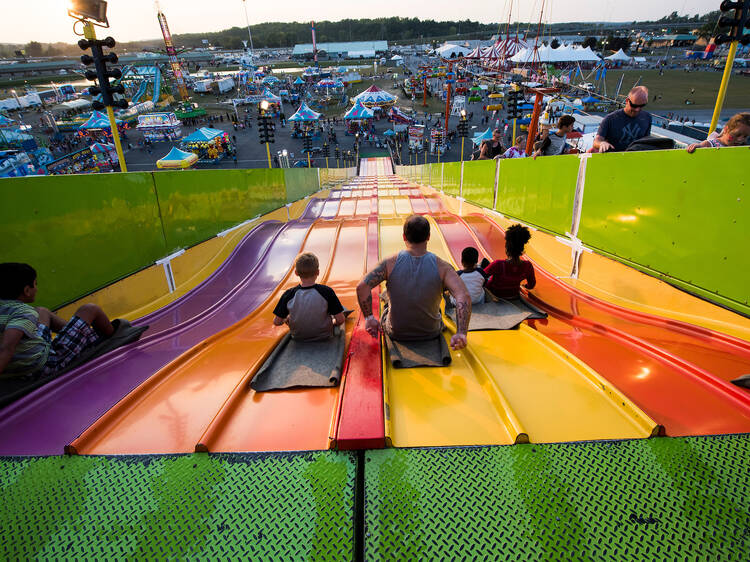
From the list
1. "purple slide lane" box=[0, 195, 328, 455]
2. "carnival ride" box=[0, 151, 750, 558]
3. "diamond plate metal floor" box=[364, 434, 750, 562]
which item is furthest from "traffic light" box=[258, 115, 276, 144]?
"diamond plate metal floor" box=[364, 434, 750, 562]

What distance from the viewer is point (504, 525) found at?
1.80 m

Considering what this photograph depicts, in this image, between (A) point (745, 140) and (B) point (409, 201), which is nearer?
(A) point (745, 140)

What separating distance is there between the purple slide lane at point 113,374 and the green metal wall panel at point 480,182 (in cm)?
530

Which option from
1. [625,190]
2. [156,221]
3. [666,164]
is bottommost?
[156,221]

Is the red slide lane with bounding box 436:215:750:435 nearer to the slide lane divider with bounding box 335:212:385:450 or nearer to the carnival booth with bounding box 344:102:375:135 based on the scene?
the slide lane divider with bounding box 335:212:385:450

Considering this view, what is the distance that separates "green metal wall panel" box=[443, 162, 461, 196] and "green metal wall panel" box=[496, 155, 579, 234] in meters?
4.55

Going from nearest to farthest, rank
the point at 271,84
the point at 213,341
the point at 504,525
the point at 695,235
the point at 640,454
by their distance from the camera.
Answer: the point at 504,525
the point at 640,454
the point at 695,235
the point at 213,341
the point at 271,84

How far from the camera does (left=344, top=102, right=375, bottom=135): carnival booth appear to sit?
38938 millimetres

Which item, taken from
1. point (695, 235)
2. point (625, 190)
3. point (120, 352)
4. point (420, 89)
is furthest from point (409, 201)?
point (420, 89)

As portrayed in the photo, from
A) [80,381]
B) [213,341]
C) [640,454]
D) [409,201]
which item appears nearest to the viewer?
[640,454]

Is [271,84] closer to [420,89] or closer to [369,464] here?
[420,89]

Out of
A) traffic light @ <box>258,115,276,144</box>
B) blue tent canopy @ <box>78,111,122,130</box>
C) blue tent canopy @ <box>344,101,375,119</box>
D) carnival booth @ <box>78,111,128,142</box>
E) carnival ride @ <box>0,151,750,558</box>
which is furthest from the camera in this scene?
blue tent canopy @ <box>344,101,375,119</box>

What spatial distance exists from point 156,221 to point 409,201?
308 inches

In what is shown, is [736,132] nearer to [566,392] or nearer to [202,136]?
[566,392]
